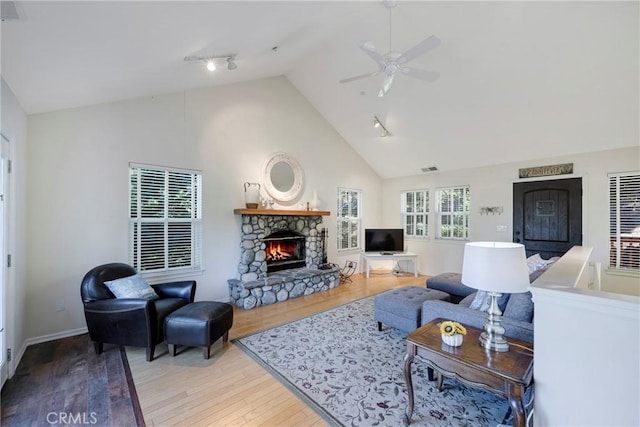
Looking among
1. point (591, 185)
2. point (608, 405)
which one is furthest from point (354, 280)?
point (608, 405)

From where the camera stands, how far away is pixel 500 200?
563cm

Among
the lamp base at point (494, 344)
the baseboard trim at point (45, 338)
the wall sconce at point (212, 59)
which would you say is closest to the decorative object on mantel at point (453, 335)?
the lamp base at point (494, 344)

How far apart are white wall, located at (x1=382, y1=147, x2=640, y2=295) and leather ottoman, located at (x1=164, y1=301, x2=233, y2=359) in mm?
5273

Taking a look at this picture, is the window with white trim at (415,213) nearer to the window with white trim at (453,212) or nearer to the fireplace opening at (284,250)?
the window with white trim at (453,212)

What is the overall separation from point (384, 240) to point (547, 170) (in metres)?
3.41

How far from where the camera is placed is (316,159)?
6223 mm

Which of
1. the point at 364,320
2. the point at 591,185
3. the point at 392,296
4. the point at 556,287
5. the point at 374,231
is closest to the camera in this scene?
the point at 556,287

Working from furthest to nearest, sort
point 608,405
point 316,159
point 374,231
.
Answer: point 374,231 → point 316,159 → point 608,405

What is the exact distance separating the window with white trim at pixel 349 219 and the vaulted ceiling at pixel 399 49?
186 centimetres

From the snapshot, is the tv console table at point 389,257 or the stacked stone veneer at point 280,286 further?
the tv console table at point 389,257

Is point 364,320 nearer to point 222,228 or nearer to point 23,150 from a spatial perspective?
point 222,228

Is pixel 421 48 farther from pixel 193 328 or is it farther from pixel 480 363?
pixel 193 328

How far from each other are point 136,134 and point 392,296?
4093 mm

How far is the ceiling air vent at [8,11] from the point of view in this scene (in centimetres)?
150
